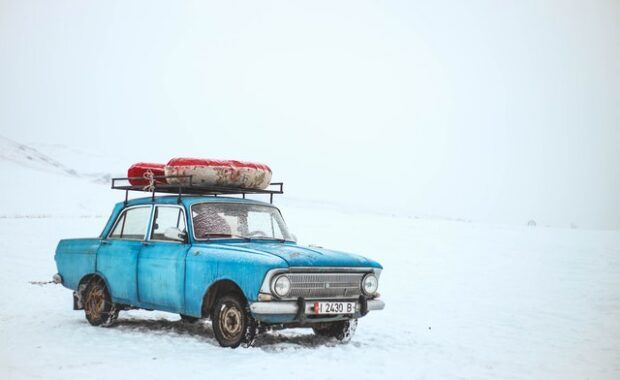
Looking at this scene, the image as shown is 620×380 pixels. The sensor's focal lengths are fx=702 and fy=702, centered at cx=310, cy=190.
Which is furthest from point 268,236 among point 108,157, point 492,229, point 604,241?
point 108,157

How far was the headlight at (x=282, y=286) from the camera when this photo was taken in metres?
7.59

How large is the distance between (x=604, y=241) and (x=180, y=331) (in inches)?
877

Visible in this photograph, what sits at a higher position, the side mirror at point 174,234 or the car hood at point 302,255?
the side mirror at point 174,234

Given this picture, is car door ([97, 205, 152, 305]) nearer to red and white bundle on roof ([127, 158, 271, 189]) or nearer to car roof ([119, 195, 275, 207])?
car roof ([119, 195, 275, 207])

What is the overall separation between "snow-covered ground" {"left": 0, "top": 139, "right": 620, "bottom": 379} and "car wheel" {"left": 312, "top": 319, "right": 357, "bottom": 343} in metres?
0.20

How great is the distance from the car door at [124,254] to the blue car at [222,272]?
0.05 ft

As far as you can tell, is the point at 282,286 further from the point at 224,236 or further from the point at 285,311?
the point at 224,236

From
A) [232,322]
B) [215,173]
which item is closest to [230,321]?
[232,322]

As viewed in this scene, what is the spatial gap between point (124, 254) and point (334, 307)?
128 inches

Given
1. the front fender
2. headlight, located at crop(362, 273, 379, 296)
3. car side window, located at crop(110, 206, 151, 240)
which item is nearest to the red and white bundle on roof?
car side window, located at crop(110, 206, 151, 240)

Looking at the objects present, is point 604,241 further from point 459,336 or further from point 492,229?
point 459,336

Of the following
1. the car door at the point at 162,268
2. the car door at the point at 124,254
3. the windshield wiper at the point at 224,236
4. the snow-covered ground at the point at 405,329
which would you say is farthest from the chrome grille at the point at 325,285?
the car door at the point at 124,254

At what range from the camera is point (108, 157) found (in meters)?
104

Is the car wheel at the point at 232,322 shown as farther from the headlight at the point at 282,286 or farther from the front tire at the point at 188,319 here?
the front tire at the point at 188,319
